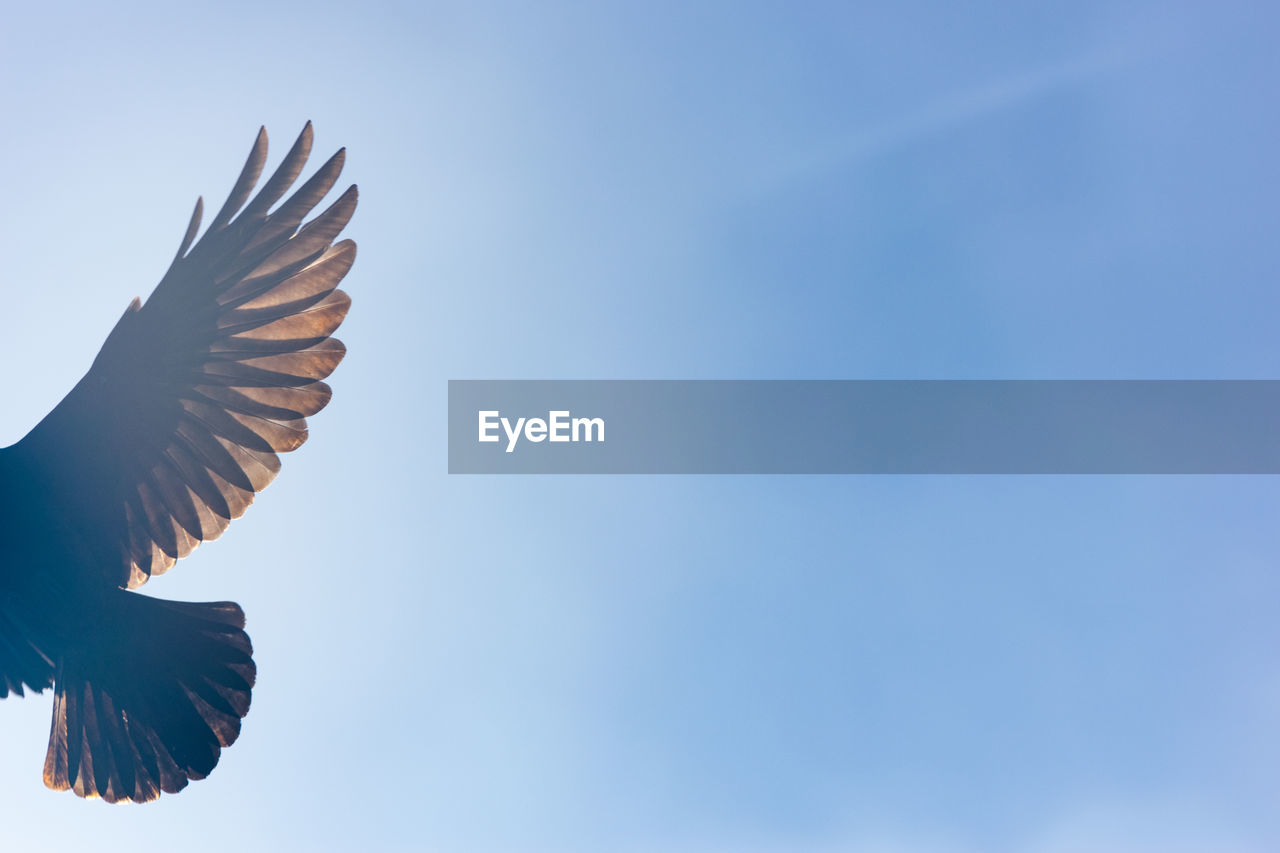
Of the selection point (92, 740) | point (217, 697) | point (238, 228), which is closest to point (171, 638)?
point (217, 697)

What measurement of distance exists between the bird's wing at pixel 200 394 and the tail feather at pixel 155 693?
38 cm

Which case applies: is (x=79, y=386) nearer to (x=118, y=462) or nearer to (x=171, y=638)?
(x=118, y=462)

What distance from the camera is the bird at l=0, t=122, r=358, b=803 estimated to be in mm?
4977

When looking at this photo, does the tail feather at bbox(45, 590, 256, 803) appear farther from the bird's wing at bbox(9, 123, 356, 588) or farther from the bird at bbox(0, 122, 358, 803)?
the bird's wing at bbox(9, 123, 356, 588)

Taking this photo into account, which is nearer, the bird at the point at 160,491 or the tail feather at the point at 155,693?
the bird at the point at 160,491

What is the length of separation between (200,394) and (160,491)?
0.74 meters

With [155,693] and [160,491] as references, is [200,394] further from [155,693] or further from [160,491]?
[155,693]

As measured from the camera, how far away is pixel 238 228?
4.78 metres

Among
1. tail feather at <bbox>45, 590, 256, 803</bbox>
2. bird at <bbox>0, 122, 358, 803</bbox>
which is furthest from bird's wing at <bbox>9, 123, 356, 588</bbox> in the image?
tail feather at <bbox>45, 590, 256, 803</bbox>

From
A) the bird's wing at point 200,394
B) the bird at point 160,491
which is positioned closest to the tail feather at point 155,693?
the bird at point 160,491

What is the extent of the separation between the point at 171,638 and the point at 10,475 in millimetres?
1423

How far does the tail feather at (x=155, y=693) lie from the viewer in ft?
17.6

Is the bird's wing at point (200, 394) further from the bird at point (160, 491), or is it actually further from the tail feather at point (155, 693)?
the tail feather at point (155, 693)

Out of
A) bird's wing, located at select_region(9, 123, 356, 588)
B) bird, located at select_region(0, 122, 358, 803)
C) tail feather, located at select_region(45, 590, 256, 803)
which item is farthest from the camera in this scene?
tail feather, located at select_region(45, 590, 256, 803)
